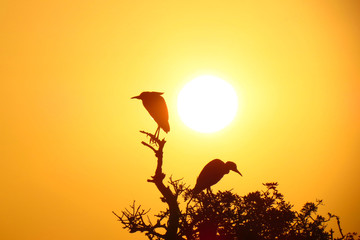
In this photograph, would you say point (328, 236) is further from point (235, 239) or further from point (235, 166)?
point (235, 166)

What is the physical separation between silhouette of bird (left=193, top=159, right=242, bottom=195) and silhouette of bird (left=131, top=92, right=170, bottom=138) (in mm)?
2463

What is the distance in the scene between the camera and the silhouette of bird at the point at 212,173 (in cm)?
1167

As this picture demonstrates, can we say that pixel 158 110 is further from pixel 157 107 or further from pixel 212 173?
pixel 212 173

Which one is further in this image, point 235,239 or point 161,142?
point 235,239

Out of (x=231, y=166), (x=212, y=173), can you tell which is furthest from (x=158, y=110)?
(x=231, y=166)

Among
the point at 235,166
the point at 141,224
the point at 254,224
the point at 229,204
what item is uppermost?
the point at 235,166

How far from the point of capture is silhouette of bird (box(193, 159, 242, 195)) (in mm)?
11666

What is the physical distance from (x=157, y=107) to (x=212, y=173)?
12.5 ft

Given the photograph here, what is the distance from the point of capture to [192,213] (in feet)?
33.2

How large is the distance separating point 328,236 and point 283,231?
5.56 ft

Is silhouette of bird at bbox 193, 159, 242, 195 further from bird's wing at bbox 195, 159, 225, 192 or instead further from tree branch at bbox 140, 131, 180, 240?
tree branch at bbox 140, 131, 180, 240

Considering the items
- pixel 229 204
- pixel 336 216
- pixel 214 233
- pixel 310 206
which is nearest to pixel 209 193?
pixel 229 204

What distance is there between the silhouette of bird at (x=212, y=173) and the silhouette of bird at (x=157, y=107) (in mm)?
2463

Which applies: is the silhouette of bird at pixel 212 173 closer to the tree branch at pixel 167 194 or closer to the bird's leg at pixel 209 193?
the bird's leg at pixel 209 193
